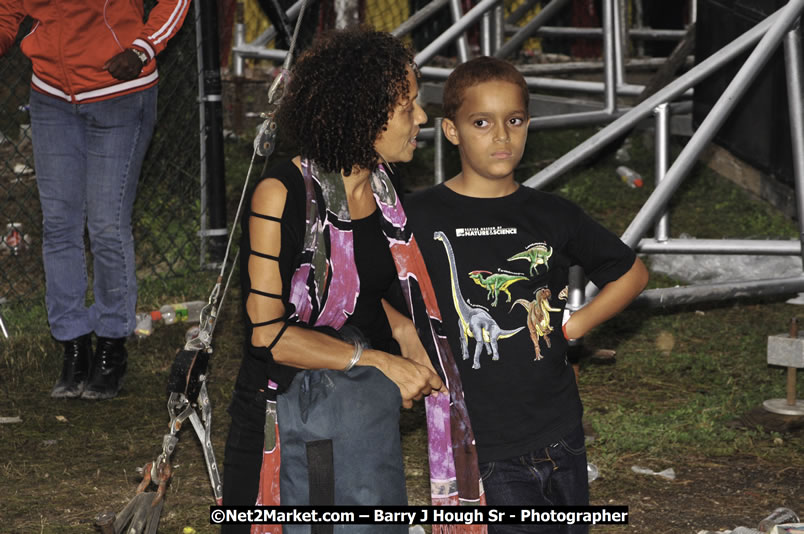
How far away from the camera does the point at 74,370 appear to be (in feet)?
17.2

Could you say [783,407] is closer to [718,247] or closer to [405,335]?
[718,247]

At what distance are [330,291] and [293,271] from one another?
0.10 metres

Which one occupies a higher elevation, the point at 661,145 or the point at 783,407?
the point at 661,145

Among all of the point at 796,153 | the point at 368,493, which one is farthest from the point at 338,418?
the point at 796,153

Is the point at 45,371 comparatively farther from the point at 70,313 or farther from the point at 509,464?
the point at 509,464

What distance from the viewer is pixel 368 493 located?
2.52 meters

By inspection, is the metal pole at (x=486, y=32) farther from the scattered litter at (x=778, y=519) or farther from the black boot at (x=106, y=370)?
the scattered litter at (x=778, y=519)

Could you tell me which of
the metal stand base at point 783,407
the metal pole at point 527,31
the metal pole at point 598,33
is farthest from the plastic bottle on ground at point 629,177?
the metal stand base at point 783,407

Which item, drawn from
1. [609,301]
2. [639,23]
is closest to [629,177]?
[639,23]

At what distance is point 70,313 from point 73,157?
711mm

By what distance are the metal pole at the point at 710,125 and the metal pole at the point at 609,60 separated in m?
1.53

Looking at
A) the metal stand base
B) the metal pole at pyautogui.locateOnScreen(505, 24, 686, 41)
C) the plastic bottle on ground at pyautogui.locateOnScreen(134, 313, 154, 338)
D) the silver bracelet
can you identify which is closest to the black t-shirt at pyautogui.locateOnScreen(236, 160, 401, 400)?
the silver bracelet

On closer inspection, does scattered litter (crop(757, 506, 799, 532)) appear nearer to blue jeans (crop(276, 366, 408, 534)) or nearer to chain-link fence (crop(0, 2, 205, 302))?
blue jeans (crop(276, 366, 408, 534))

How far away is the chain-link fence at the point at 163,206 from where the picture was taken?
724cm
